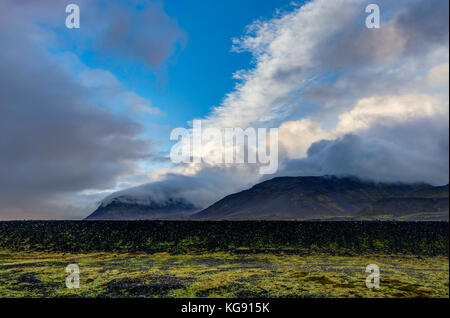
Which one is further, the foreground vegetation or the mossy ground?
the foreground vegetation

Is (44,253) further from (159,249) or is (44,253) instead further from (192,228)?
(192,228)

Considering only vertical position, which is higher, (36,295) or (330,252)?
(36,295)

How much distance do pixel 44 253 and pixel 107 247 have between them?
15.7 metres

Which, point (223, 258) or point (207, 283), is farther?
point (223, 258)

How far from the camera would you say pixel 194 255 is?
247 feet

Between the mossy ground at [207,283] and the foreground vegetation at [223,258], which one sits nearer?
the mossy ground at [207,283]

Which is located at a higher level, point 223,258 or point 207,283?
point 207,283
